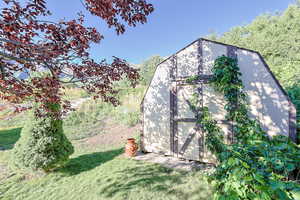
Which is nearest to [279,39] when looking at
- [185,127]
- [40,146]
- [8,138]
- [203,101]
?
[203,101]

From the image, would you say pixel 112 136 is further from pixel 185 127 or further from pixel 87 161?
pixel 185 127

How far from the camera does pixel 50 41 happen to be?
2.57m

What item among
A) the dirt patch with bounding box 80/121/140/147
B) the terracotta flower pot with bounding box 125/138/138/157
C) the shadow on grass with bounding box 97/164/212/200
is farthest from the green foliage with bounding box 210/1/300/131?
the terracotta flower pot with bounding box 125/138/138/157

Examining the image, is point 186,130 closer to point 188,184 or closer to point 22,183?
point 188,184

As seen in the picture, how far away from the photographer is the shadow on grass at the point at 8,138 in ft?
24.5

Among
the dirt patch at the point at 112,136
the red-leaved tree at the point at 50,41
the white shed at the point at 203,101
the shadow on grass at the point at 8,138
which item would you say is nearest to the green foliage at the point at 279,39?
the white shed at the point at 203,101

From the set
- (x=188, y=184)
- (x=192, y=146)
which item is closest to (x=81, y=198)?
(x=188, y=184)

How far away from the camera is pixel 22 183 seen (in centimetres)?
413

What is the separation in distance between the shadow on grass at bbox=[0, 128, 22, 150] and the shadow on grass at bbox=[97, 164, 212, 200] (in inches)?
282

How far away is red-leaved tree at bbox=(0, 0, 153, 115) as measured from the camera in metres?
2.18

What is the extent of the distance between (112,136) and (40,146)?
4743 mm

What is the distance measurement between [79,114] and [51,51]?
35.2 feet

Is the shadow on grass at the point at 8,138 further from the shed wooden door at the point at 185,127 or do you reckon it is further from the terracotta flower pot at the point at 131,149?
the shed wooden door at the point at 185,127

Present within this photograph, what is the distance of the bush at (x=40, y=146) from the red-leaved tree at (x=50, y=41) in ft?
5.42
